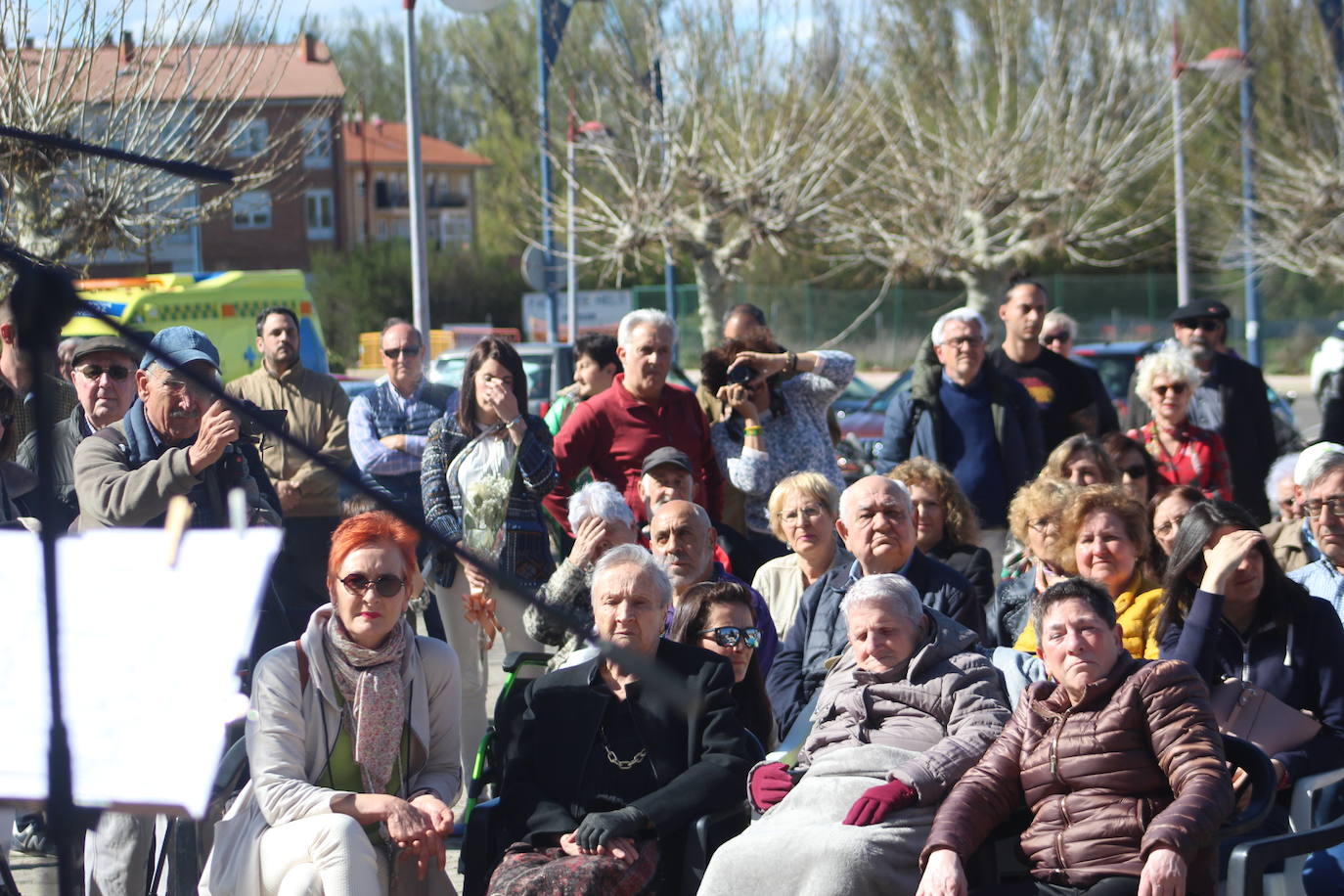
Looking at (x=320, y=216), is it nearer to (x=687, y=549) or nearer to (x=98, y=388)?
(x=98, y=388)

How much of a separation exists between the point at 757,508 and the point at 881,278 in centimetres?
3337

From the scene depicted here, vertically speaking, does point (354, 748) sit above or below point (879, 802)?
above

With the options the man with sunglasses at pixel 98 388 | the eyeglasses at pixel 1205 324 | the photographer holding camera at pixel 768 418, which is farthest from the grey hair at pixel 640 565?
the eyeglasses at pixel 1205 324

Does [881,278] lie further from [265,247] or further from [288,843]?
[288,843]

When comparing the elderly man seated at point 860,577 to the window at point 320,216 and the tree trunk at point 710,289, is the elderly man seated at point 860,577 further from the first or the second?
the window at point 320,216

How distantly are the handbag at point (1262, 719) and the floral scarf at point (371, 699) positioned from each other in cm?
219

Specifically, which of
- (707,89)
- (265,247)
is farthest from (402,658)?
(265,247)

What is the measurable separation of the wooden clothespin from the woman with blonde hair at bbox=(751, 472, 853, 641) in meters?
2.00

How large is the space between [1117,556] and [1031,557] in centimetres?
64

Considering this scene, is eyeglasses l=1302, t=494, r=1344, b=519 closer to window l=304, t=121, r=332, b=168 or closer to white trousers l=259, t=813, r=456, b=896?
white trousers l=259, t=813, r=456, b=896

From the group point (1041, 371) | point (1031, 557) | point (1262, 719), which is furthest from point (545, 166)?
point (1262, 719)

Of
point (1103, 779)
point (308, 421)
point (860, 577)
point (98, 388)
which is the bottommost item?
point (1103, 779)

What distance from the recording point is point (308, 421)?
6441mm

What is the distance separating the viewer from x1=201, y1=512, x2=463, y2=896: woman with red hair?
3.61 meters
